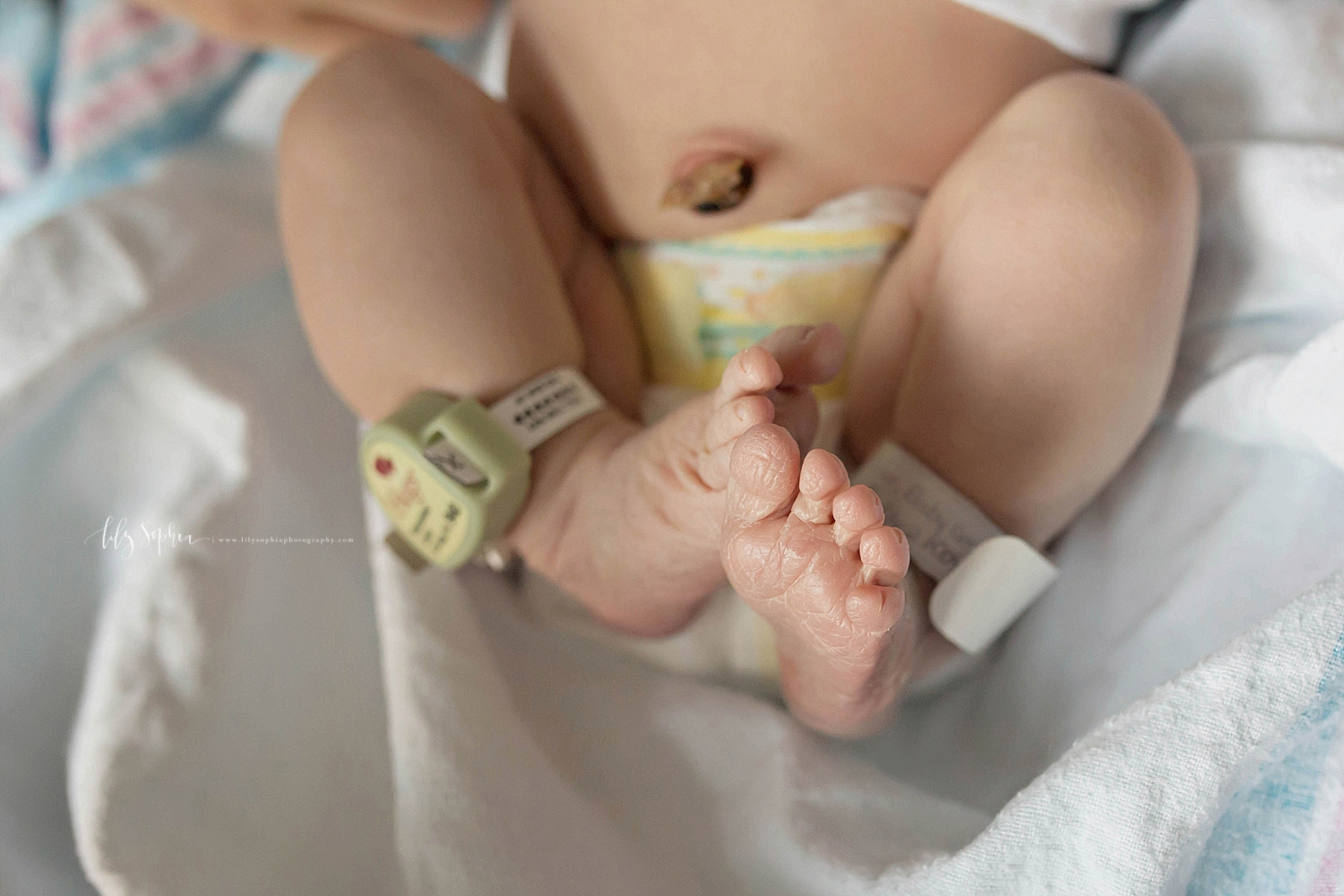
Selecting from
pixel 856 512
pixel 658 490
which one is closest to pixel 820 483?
pixel 856 512

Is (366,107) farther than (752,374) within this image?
Yes

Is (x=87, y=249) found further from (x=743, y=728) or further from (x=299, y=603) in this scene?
(x=743, y=728)

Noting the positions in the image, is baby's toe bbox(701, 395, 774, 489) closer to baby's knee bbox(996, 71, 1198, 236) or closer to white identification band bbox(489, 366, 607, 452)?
white identification band bbox(489, 366, 607, 452)

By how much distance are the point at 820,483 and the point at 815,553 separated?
33 millimetres

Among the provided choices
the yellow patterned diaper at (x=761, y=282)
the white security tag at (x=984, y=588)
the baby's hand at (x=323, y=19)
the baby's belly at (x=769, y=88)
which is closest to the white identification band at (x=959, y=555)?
the white security tag at (x=984, y=588)

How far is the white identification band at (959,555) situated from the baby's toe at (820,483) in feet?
0.53

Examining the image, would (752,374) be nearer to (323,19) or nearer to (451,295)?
(451,295)

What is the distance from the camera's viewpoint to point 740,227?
746mm

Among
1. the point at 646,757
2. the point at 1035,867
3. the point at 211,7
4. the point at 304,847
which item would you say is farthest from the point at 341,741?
the point at 211,7

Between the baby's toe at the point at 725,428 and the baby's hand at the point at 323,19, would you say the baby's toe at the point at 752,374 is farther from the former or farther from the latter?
the baby's hand at the point at 323,19

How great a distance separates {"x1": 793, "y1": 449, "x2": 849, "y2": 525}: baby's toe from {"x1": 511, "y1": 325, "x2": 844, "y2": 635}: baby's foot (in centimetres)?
5

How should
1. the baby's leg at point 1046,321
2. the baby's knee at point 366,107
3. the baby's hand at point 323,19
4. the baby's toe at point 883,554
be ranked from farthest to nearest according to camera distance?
the baby's hand at point 323,19 < the baby's knee at point 366,107 < the baby's leg at point 1046,321 < the baby's toe at point 883,554

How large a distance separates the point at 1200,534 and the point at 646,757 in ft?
1.26

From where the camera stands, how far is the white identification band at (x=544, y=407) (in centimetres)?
64
